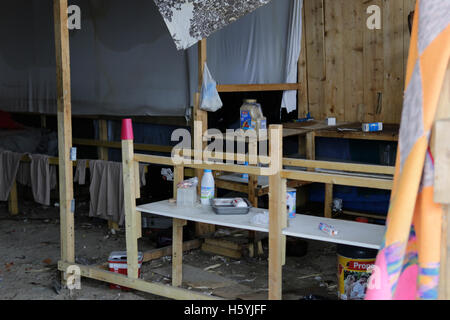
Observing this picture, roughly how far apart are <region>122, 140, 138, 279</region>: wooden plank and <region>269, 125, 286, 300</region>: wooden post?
1103mm

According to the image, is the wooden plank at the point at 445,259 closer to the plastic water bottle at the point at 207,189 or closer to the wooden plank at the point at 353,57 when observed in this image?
the plastic water bottle at the point at 207,189

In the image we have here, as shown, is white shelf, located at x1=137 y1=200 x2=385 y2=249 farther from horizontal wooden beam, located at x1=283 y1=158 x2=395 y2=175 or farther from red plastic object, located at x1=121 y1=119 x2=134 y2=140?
red plastic object, located at x1=121 y1=119 x2=134 y2=140

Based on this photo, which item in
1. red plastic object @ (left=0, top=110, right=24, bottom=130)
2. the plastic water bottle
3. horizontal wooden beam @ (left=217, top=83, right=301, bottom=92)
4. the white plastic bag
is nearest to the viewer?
the plastic water bottle

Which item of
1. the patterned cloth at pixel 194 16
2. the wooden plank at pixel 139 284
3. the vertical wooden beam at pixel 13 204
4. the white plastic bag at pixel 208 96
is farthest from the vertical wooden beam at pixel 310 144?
the vertical wooden beam at pixel 13 204

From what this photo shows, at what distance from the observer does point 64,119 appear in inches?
176

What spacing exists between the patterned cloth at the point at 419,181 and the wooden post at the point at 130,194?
2097 millimetres

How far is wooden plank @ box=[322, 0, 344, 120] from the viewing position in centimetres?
632

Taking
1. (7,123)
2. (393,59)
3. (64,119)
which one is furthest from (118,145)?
(393,59)

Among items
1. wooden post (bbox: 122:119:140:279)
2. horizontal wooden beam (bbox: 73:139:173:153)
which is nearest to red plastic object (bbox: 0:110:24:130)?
horizontal wooden beam (bbox: 73:139:173:153)

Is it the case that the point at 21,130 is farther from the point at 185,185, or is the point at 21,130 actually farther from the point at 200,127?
the point at 185,185

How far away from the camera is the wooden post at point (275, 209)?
3471mm

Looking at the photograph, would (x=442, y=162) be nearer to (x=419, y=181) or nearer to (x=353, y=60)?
(x=419, y=181)

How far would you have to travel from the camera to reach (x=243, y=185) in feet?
16.8
